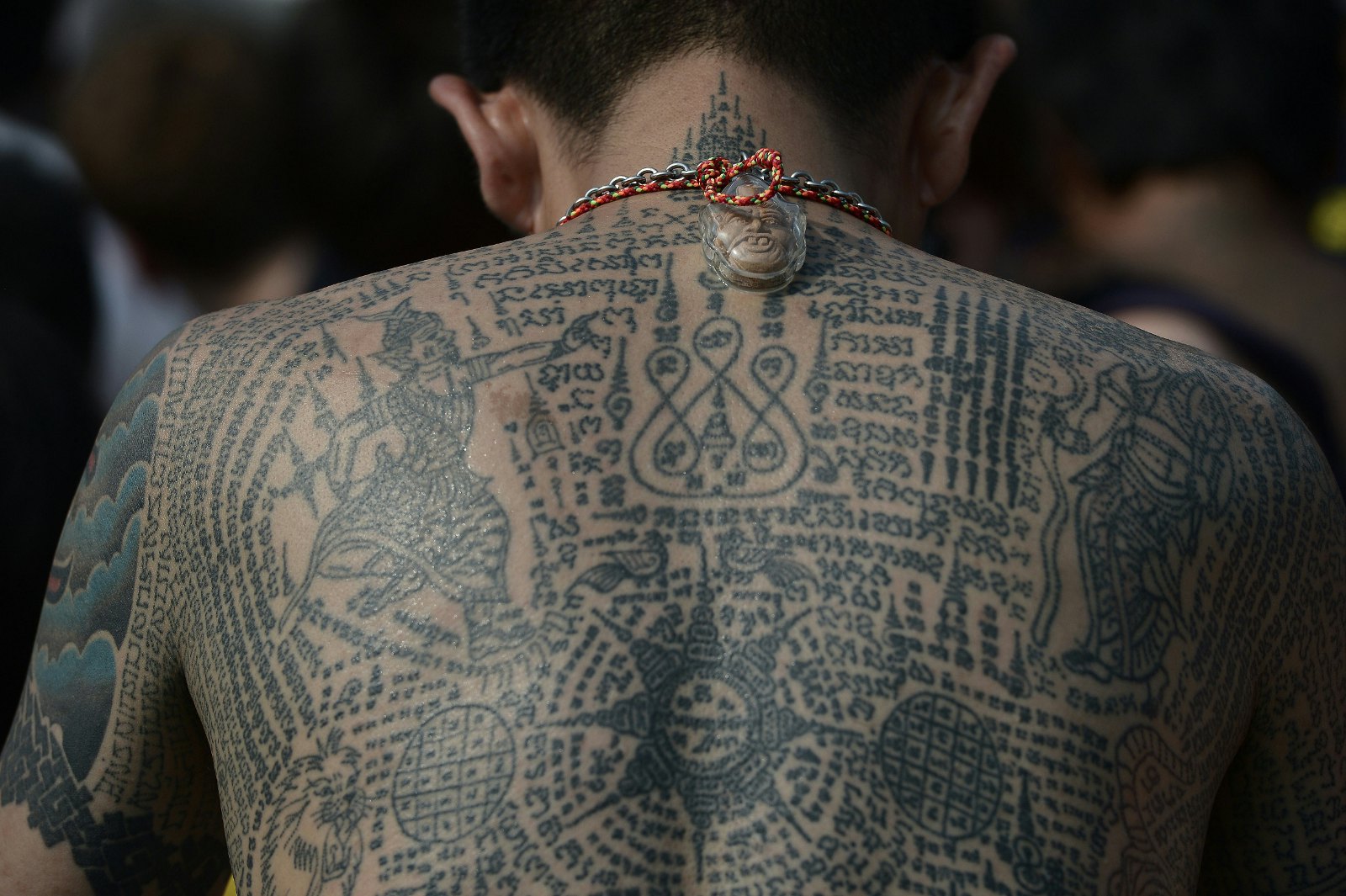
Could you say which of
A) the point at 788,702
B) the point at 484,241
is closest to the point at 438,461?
the point at 788,702

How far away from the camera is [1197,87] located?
11.8 ft

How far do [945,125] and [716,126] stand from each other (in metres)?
0.51

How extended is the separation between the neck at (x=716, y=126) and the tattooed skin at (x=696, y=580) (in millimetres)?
135

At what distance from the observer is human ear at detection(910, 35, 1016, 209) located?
2.12m

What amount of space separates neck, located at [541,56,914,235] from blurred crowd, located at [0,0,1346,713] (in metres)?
1.51

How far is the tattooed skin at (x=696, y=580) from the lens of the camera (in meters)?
1.40

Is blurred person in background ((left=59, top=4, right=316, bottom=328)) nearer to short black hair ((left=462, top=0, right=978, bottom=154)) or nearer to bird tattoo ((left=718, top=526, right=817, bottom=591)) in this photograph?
short black hair ((left=462, top=0, right=978, bottom=154))

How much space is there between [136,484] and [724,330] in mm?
724

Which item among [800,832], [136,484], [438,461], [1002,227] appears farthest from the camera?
[1002,227]

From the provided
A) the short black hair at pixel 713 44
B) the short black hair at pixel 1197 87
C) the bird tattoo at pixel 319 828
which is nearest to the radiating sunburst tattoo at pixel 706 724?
the bird tattoo at pixel 319 828

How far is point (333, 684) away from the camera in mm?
1461

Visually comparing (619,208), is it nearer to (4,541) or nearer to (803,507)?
(803,507)

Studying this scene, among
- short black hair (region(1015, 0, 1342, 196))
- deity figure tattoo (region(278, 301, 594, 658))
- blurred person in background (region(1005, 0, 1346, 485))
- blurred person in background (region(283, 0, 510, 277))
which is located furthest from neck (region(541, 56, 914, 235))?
short black hair (region(1015, 0, 1342, 196))

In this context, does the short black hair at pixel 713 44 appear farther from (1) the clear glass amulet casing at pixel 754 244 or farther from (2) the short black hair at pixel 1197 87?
(2) the short black hair at pixel 1197 87
